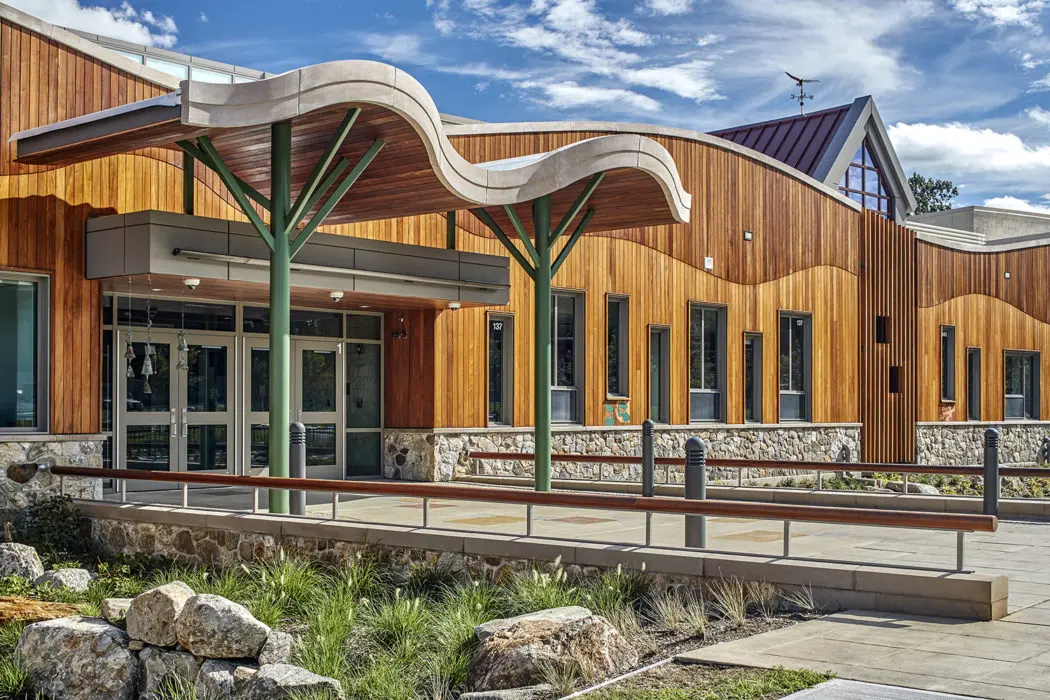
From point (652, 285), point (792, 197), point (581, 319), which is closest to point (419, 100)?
point (581, 319)

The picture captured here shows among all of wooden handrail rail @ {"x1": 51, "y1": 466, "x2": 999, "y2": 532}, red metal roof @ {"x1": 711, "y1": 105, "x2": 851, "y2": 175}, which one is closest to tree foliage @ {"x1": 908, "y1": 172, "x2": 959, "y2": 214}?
red metal roof @ {"x1": 711, "y1": 105, "x2": 851, "y2": 175}

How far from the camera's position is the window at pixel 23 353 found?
50.0 feet

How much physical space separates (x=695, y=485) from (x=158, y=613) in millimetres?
5025

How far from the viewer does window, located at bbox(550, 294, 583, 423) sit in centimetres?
2259

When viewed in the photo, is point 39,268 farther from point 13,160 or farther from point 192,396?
point 192,396

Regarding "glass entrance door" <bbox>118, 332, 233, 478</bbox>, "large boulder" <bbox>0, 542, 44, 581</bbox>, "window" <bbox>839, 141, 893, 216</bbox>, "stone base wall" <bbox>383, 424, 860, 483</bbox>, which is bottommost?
"large boulder" <bbox>0, 542, 44, 581</bbox>

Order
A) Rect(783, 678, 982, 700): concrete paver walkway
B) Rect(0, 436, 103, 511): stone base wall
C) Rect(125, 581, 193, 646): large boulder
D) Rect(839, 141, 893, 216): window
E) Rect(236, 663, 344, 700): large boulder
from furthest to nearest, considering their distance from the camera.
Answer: Rect(839, 141, 893, 216): window → Rect(0, 436, 103, 511): stone base wall → Rect(125, 581, 193, 646): large boulder → Rect(236, 663, 344, 700): large boulder → Rect(783, 678, 982, 700): concrete paver walkway

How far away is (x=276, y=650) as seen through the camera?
9.89m

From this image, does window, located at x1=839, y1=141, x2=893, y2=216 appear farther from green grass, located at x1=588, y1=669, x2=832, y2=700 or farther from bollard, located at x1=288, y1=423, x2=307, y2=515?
green grass, located at x1=588, y1=669, x2=832, y2=700

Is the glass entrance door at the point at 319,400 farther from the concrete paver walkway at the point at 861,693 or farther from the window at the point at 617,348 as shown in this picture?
the concrete paver walkway at the point at 861,693

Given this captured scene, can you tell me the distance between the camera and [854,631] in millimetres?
8562

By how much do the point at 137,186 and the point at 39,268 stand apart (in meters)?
1.94

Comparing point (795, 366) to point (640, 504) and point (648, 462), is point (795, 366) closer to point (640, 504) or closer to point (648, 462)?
point (648, 462)

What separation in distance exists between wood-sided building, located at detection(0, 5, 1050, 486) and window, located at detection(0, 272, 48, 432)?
3 centimetres
